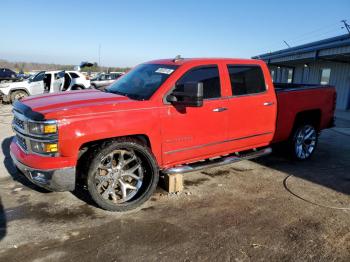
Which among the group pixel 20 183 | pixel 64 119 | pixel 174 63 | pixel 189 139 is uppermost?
pixel 174 63

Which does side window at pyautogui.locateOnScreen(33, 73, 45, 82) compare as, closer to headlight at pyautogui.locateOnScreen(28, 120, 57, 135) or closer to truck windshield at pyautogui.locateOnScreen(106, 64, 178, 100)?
truck windshield at pyautogui.locateOnScreen(106, 64, 178, 100)

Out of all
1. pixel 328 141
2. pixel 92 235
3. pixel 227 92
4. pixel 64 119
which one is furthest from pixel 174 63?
pixel 328 141

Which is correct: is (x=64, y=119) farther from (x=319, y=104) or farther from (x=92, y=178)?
(x=319, y=104)

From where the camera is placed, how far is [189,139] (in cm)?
460

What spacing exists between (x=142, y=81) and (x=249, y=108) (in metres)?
1.75

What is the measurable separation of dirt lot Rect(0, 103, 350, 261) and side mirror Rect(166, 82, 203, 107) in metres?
1.36

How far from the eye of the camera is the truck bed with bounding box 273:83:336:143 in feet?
19.1

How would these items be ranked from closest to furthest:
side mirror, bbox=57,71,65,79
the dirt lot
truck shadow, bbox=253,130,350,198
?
the dirt lot, truck shadow, bbox=253,130,350,198, side mirror, bbox=57,71,65,79

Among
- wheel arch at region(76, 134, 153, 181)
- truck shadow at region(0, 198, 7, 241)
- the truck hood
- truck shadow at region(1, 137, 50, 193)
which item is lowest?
truck shadow at region(0, 198, 7, 241)

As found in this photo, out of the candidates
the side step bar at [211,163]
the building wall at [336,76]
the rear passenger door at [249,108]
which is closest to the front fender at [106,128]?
the side step bar at [211,163]

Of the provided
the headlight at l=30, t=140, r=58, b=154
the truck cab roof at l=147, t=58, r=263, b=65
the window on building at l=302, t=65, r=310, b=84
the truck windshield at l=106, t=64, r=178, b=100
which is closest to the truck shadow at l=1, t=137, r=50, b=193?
the headlight at l=30, t=140, r=58, b=154

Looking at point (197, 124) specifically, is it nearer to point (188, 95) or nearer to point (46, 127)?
point (188, 95)

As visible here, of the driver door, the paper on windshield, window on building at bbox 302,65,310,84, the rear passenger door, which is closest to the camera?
the driver door

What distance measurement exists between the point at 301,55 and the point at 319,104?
14392 mm
